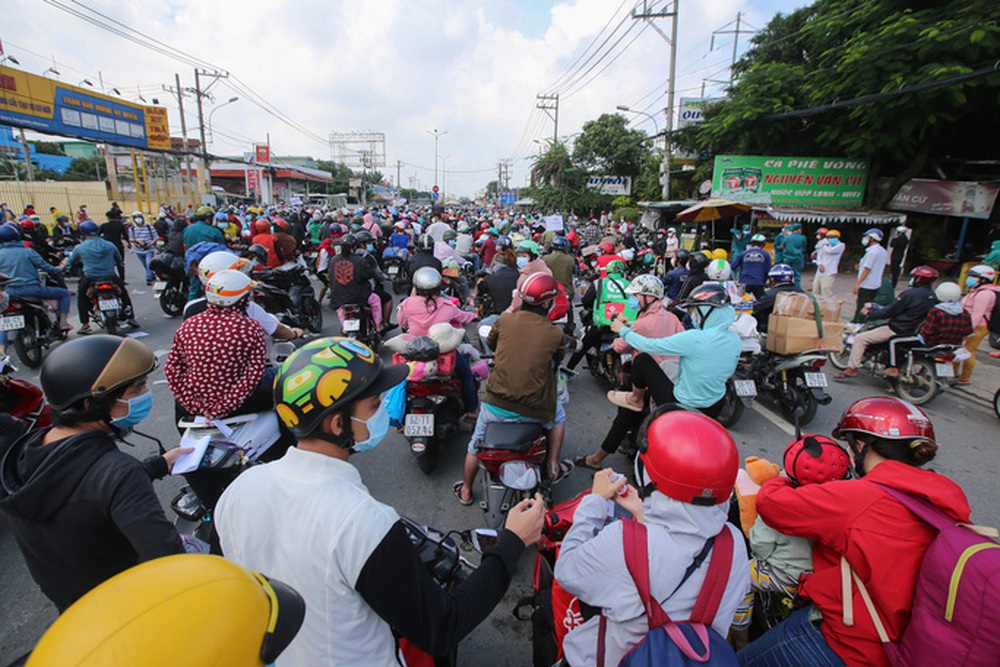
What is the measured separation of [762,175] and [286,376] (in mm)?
19307

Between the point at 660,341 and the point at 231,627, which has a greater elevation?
the point at 231,627

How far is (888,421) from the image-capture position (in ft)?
6.37

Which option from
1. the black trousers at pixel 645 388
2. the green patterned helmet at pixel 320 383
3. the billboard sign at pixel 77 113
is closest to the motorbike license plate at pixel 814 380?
the black trousers at pixel 645 388

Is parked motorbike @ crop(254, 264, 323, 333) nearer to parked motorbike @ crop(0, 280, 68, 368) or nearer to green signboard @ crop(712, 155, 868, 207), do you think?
parked motorbike @ crop(0, 280, 68, 368)

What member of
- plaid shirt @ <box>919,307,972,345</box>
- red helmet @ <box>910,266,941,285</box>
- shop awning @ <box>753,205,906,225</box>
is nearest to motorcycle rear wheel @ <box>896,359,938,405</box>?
plaid shirt @ <box>919,307,972,345</box>

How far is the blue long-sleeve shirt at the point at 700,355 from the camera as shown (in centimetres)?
356

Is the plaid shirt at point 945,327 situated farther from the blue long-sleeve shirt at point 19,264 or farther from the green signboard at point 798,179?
the green signboard at point 798,179

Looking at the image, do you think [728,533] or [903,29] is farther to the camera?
[903,29]

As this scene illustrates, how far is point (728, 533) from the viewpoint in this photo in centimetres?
153

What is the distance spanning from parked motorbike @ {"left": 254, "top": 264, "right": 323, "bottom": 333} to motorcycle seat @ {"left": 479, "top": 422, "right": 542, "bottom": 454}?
5100 mm

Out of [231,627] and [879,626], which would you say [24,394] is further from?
[879,626]

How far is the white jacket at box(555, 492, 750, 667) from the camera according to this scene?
1.44m

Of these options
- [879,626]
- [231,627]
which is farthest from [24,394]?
[879,626]

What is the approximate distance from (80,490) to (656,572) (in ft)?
6.17
